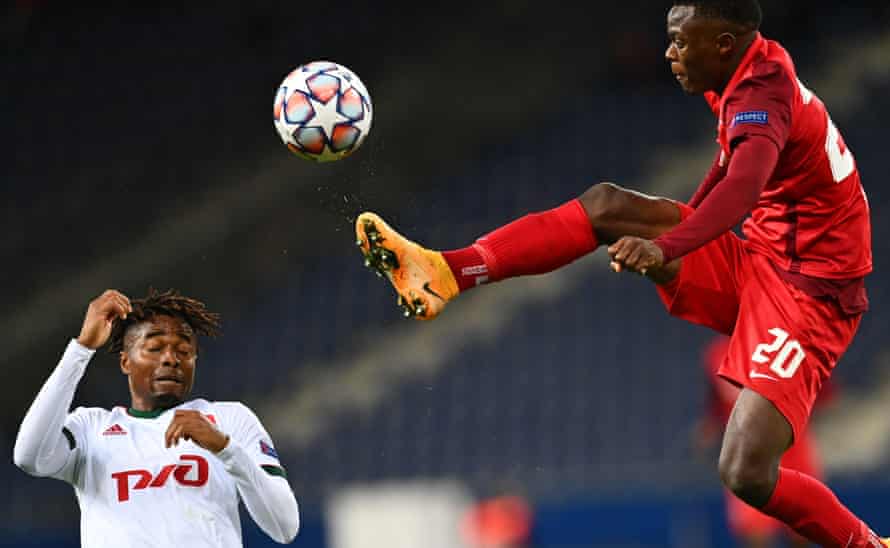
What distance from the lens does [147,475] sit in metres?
5.08

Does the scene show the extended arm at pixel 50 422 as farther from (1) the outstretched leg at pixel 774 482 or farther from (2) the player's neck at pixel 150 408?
(1) the outstretched leg at pixel 774 482

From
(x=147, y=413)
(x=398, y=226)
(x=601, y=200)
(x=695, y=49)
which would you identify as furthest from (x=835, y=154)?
(x=398, y=226)

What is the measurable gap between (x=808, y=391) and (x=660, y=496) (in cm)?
551

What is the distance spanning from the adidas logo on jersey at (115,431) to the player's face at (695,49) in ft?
7.61

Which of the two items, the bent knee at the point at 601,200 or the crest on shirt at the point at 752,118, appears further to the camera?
the bent knee at the point at 601,200

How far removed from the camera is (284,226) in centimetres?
1447

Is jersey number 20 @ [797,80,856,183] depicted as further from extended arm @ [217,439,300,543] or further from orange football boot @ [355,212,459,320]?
extended arm @ [217,439,300,543]

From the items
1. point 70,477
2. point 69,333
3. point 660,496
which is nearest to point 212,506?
point 70,477

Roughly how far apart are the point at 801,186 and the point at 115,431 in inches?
101

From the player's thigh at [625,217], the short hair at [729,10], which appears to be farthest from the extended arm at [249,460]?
the short hair at [729,10]

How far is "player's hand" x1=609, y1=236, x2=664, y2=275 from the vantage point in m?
4.40

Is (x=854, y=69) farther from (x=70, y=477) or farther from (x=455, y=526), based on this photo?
(x=70, y=477)

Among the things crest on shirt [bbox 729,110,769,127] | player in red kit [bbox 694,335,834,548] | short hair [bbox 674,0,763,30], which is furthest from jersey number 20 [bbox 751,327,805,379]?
player in red kit [bbox 694,335,834,548]

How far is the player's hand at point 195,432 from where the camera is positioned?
4738mm
